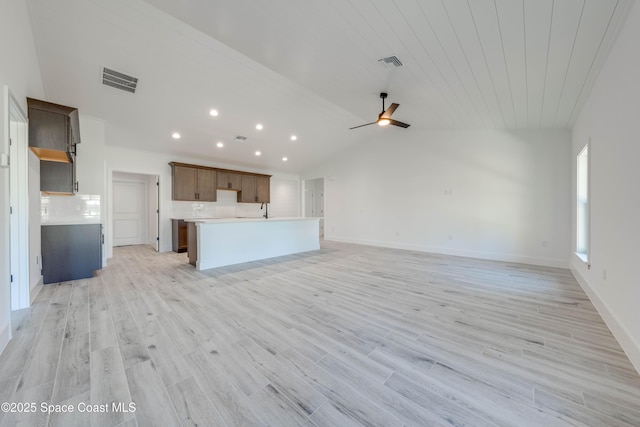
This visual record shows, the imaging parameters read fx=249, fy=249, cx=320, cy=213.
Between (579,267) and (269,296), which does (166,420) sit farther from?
(579,267)

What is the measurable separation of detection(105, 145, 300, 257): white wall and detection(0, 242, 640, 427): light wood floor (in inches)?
122

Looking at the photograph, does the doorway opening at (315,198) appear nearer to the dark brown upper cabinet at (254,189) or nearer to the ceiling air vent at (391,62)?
the dark brown upper cabinet at (254,189)

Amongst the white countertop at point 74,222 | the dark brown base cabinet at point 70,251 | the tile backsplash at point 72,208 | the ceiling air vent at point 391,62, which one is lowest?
the dark brown base cabinet at point 70,251

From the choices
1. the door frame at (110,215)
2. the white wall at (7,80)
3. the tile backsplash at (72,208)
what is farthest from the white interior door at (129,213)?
the white wall at (7,80)

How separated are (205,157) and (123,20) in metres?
4.23

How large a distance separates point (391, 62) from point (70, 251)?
5.34 metres

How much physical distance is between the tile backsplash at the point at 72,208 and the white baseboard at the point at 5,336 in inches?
93.5

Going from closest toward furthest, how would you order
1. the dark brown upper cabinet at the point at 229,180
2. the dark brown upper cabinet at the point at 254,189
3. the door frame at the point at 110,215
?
the door frame at the point at 110,215 < the dark brown upper cabinet at the point at 229,180 < the dark brown upper cabinet at the point at 254,189

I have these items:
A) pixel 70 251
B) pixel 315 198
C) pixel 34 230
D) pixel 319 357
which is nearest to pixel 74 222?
pixel 70 251

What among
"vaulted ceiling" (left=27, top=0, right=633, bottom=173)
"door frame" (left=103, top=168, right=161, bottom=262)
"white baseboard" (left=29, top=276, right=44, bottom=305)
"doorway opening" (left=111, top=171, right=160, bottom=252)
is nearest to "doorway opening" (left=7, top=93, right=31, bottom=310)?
"white baseboard" (left=29, top=276, right=44, bottom=305)

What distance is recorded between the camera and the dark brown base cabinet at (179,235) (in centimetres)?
632

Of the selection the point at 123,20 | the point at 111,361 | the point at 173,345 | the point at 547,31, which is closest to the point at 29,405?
the point at 111,361

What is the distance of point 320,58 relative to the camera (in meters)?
3.23

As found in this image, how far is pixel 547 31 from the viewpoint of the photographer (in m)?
2.19
